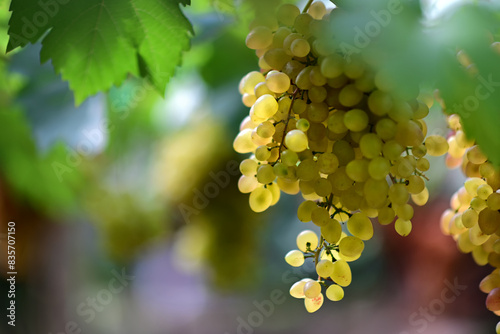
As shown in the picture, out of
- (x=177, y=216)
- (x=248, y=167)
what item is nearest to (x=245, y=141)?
(x=248, y=167)

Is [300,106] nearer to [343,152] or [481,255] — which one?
[343,152]

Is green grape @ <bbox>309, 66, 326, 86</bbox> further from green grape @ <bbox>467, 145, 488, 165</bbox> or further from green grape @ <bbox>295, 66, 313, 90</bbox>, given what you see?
green grape @ <bbox>467, 145, 488, 165</bbox>

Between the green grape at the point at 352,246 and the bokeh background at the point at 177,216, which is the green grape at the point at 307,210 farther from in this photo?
the bokeh background at the point at 177,216

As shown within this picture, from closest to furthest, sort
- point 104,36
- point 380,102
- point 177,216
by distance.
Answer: point 380,102 → point 104,36 → point 177,216

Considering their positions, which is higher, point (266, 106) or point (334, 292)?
point (266, 106)

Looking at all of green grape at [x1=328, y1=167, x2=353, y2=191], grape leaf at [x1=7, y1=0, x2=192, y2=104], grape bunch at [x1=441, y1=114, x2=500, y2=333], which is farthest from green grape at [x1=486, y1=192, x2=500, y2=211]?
grape leaf at [x1=7, y1=0, x2=192, y2=104]
